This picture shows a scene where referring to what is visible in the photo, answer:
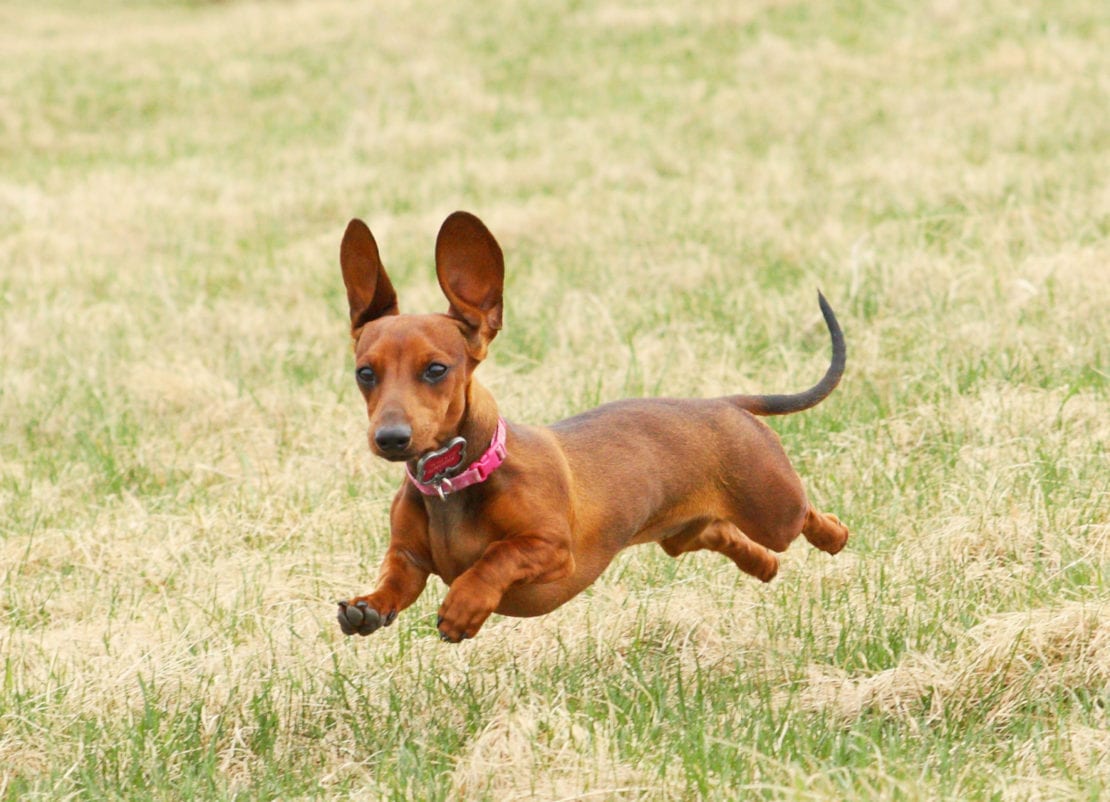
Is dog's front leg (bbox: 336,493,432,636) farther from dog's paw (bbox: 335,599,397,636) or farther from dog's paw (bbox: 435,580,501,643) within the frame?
dog's paw (bbox: 435,580,501,643)

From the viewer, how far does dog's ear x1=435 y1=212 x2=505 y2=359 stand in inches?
154

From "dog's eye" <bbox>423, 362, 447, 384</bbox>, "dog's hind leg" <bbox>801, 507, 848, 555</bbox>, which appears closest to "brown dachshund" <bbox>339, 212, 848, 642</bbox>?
"dog's eye" <bbox>423, 362, 447, 384</bbox>

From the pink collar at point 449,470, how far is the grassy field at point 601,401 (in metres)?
0.64

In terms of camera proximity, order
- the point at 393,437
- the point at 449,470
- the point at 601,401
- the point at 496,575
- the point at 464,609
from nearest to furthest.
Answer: the point at 393,437 < the point at 464,609 < the point at 496,575 < the point at 449,470 < the point at 601,401

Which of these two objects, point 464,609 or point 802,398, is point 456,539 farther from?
point 802,398

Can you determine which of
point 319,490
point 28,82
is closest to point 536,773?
point 319,490

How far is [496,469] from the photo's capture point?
3812 mm

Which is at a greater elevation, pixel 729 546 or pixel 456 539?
pixel 456 539

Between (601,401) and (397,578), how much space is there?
3133mm

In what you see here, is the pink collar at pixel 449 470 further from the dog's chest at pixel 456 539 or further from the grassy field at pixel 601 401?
the grassy field at pixel 601 401

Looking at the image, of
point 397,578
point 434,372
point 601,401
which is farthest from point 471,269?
point 601,401

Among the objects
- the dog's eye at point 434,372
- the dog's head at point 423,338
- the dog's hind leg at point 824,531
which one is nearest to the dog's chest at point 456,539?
the dog's head at point 423,338

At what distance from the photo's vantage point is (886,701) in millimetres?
4066

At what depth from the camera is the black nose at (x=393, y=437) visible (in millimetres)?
3400
